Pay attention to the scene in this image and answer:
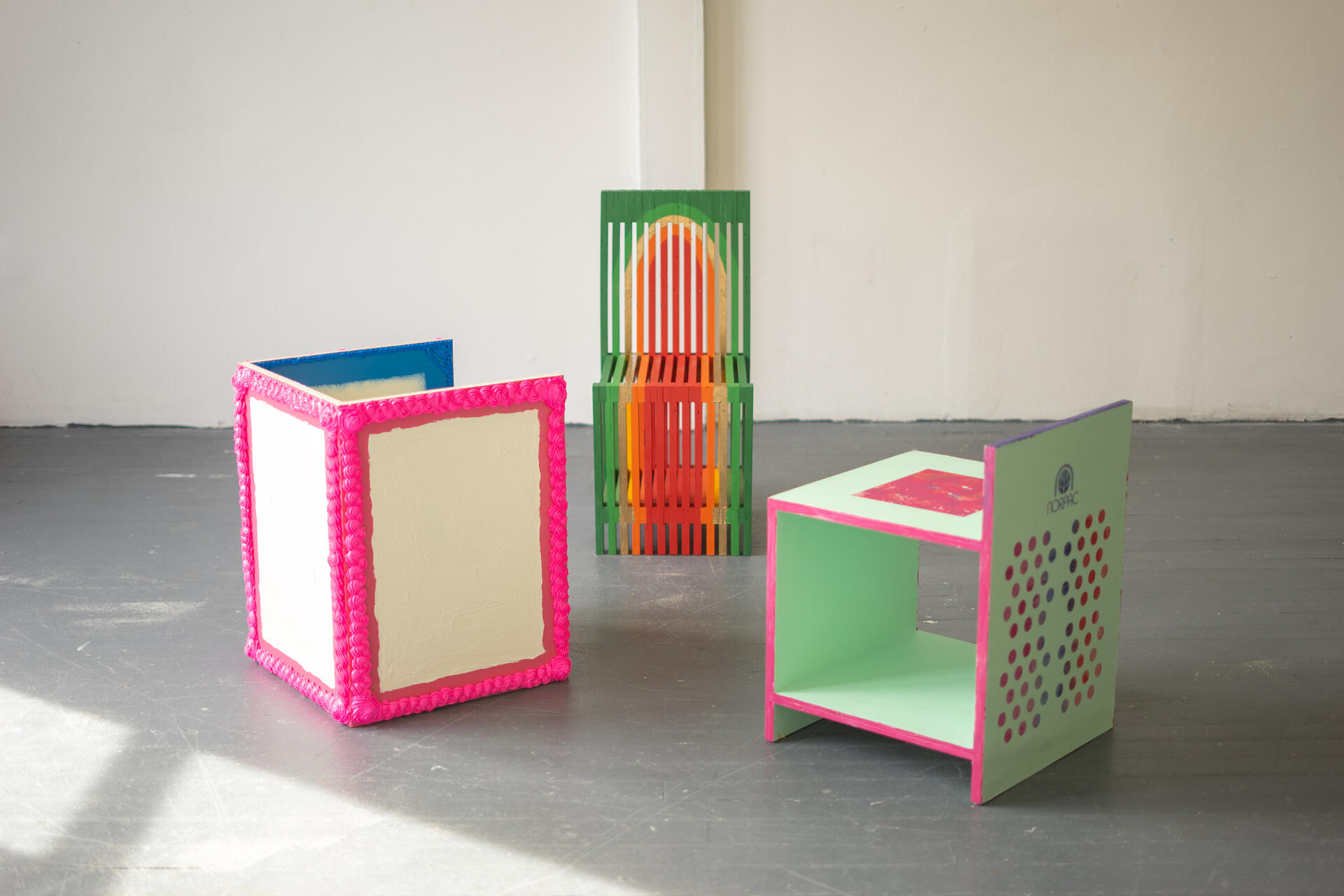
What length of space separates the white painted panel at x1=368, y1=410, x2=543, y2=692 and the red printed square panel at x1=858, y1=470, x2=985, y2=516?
88 centimetres

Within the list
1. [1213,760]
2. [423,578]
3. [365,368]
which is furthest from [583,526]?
[1213,760]

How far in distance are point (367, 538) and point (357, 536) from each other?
0.03m

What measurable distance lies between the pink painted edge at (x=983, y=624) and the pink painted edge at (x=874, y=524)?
0.12ft

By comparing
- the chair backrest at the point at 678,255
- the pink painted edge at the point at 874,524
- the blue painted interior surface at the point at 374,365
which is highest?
the chair backrest at the point at 678,255

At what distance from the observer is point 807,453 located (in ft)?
19.2

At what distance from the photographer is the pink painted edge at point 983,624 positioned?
2717mm

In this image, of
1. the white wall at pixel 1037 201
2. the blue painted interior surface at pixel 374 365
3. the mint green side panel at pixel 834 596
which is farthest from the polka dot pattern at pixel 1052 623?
the white wall at pixel 1037 201

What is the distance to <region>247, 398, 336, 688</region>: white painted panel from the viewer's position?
3.31 metres

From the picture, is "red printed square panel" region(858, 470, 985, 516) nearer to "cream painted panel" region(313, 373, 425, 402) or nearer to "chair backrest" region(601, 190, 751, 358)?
"cream painted panel" region(313, 373, 425, 402)

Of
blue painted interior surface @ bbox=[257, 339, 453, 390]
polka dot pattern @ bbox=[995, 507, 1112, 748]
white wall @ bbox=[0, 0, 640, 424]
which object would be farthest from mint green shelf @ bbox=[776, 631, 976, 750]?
white wall @ bbox=[0, 0, 640, 424]

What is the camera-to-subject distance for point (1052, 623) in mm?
3010

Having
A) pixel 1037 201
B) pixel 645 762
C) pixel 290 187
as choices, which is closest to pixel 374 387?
pixel 645 762

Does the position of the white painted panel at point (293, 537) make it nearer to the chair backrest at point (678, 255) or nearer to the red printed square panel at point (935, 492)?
the red printed square panel at point (935, 492)

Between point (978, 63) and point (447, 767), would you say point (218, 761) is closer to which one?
point (447, 767)
